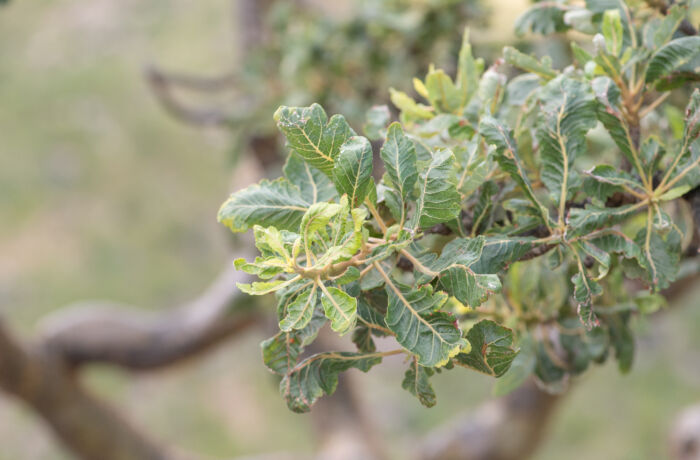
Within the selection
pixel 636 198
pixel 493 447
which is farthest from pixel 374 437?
pixel 636 198

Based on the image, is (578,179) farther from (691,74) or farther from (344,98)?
(344,98)

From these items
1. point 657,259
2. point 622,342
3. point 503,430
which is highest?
point 657,259

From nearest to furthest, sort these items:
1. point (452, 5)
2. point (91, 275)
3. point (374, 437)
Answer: point (452, 5) < point (374, 437) < point (91, 275)

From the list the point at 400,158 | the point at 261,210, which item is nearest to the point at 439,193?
the point at 400,158

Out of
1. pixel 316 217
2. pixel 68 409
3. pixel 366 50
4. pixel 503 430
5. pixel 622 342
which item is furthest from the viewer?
pixel 68 409

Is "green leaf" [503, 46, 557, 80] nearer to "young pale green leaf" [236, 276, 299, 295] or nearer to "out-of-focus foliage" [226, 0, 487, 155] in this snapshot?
"young pale green leaf" [236, 276, 299, 295]

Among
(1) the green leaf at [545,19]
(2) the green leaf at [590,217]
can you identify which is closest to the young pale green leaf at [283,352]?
(2) the green leaf at [590,217]

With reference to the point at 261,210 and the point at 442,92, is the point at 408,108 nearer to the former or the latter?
the point at 442,92
